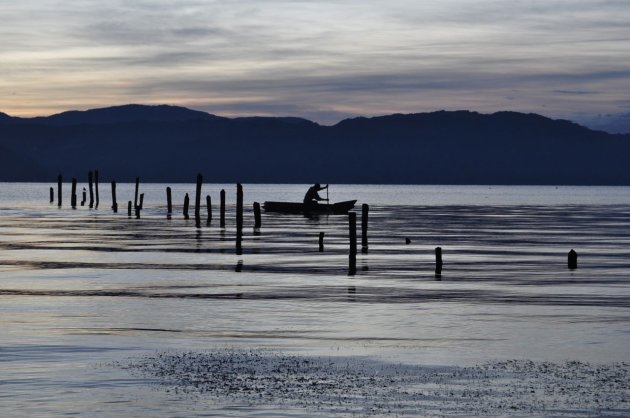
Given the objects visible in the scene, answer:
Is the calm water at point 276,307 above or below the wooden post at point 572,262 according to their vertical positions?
below

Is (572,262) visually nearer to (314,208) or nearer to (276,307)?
(276,307)

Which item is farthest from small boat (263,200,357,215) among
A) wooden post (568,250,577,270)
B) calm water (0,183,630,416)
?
wooden post (568,250,577,270)

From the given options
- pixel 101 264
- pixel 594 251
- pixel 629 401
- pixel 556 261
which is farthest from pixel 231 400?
pixel 594 251

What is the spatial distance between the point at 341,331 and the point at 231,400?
9.27m

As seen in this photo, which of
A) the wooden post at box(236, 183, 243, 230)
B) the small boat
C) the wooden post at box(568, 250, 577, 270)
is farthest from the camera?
the small boat

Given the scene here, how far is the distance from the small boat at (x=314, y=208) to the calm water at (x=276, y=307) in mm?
33974

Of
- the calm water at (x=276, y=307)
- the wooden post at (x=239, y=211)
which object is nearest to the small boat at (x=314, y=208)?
the calm water at (x=276, y=307)

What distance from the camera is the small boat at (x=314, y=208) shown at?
10212 centimetres

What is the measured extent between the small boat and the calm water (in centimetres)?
3397

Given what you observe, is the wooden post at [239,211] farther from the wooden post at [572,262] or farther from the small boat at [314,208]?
the small boat at [314,208]

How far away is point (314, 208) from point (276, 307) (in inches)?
2648

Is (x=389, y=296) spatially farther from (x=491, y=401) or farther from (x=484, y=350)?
(x=491, y=401)

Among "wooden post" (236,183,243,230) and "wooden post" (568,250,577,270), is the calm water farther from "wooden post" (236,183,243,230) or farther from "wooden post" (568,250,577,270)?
"wooden post" (236,183,243,230)

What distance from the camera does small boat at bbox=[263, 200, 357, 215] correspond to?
4021 inches
